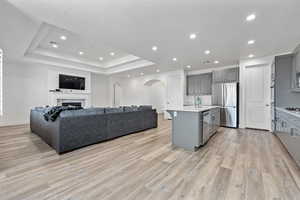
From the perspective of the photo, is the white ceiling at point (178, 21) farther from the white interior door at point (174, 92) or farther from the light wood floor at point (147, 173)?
the white interior door at point (174, 92)

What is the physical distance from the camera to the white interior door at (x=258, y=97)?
15.5ft

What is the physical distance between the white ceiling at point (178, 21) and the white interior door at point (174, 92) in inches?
131

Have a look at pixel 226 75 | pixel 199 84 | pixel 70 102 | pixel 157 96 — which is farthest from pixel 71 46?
pixel 157 96

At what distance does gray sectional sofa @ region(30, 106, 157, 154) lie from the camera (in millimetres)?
2756

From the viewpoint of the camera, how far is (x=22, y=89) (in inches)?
229

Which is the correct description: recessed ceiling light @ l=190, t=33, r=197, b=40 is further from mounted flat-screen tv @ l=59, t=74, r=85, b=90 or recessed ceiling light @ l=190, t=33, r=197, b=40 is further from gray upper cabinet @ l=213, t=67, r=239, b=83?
mounted flat-screen tv @ l=59, t=74, r=85, b=90

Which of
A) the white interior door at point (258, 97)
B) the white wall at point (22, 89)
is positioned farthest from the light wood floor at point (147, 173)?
the white wall at point (22, 89)

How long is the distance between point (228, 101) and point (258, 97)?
979mm

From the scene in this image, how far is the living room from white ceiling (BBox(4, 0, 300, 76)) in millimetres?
24

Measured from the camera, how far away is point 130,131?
4.26 metres

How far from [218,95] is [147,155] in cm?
427

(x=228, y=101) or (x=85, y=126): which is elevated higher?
(x=228, y=101)

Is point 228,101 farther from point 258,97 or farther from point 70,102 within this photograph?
point 70,102

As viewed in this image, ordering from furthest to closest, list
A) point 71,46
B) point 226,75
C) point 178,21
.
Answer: point 226,75 < point 71,46 < point 178,21
